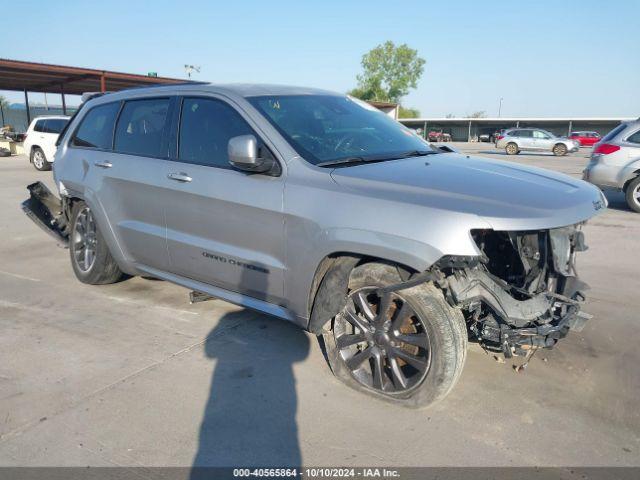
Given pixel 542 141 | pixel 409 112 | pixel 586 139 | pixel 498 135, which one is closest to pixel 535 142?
pixel 542 141

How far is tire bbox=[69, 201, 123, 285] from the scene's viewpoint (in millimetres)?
5102

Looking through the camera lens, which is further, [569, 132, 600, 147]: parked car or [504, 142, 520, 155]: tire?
[569, 132, 600, 147]: parked car

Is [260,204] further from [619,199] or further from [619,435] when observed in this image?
[619,199]

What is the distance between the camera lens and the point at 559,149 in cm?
3078

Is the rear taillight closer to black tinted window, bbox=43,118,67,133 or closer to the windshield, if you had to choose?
the windshield

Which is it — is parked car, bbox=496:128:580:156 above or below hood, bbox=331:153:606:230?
below

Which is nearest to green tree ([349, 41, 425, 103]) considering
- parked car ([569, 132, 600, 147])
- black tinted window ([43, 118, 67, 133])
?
parked car ([569, 132, 600, 147])

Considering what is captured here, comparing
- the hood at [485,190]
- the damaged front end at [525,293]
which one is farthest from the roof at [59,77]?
the damaged front end at [525,293]

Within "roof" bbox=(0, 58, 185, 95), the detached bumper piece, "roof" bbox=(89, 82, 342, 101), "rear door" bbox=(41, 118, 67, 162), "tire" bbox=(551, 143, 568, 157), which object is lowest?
"tire" bbox=(551, 143, 568, 157)

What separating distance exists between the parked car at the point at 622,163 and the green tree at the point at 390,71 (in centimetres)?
6772

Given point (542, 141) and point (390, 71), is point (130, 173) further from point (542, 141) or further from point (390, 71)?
point (390, 71)

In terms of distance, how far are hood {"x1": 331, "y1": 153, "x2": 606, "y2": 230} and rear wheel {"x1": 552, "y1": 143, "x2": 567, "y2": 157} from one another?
1186 inches

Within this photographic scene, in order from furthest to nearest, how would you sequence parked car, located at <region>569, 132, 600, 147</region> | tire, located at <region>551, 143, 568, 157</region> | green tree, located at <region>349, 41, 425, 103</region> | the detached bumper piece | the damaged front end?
green tree, located at <region>349, 41, 425, 103</region>, parked car, located at <region>569, 132, 600, 147</region>, tire, located at <region>551, 143, 568, 157</region>, the detached bumper piece, the damaged front end

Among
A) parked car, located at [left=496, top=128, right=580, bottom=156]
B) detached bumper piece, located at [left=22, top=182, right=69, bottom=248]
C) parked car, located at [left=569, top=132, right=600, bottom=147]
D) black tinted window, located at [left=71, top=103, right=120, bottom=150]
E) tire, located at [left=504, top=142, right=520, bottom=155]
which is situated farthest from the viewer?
parked car, located at [left=569, top=132, right=600, bottom=147]
